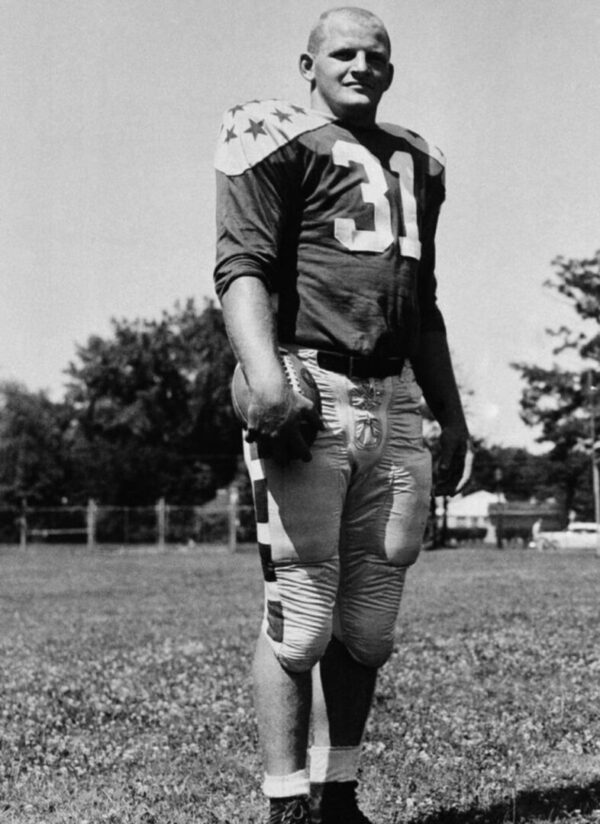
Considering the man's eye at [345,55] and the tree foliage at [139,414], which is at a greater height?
the tree foliage at [139,414]

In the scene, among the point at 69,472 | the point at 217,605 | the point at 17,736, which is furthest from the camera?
the point at 69,472

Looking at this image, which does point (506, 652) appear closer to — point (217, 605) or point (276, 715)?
point (276, 715)

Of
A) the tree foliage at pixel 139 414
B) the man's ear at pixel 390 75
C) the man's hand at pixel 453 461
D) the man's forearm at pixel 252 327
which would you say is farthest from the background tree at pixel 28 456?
the man's forearm at pixel 252 327

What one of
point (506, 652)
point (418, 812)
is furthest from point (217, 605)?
point (418, 812)

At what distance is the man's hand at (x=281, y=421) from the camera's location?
2566 millimetres

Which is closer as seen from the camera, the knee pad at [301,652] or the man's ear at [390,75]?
the knee pad at [301,652]

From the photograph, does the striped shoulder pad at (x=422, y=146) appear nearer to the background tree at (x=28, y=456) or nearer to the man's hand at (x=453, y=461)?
the man's hand at (x=453, y=461)

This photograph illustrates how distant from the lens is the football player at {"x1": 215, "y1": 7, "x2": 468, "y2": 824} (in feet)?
8.93

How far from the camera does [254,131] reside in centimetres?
283

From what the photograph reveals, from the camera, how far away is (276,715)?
109 inches

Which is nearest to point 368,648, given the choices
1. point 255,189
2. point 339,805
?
A: point 339,805

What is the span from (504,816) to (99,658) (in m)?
4.81

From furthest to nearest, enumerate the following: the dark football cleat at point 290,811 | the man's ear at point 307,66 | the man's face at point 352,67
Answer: the man's ear at point 307,66
the man's face at point 352,67
the dark football cleat at point 290,811

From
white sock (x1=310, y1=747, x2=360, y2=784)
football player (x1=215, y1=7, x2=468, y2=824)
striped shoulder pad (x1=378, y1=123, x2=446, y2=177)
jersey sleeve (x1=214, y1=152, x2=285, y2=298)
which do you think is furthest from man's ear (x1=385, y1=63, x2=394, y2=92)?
white sock (x1=310, y1=747, x2=360, y2=784)
